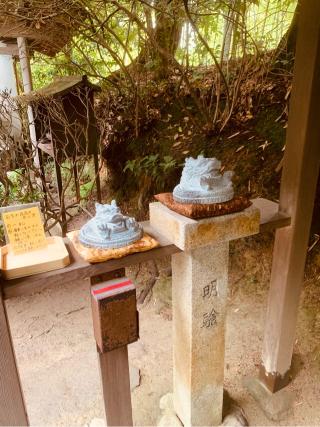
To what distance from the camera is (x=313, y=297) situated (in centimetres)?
325

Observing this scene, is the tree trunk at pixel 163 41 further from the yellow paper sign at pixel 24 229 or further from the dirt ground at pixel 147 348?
the yellow paper sign at pixel 24 229

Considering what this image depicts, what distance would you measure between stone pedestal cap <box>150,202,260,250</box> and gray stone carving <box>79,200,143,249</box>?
198 millimetres

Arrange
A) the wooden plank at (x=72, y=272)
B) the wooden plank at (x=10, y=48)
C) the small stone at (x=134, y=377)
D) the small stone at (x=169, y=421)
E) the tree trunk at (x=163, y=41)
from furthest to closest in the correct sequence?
1. the wooden plank at (x=10, y=48)
2. the tree trunk at (x=163, y=41)
3. the small stone at (x=134, y=377)
4. the small stone at (x=169, y=421)
5. the wooden plank at (x=72, y=272)

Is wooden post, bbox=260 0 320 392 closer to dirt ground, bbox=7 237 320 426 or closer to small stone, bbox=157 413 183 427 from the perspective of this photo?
dirt ground, bbox=7 237 320 426

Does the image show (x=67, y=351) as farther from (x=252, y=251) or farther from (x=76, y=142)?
(x=76, y=142)

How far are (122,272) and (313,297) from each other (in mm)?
2551

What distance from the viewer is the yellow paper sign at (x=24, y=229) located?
1.28 meters

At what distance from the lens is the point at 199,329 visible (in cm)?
192

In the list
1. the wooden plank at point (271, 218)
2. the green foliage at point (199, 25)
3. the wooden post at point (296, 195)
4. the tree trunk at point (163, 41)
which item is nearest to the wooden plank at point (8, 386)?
the wooden plank at point (271, 218)

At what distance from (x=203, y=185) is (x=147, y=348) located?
2.39 meters

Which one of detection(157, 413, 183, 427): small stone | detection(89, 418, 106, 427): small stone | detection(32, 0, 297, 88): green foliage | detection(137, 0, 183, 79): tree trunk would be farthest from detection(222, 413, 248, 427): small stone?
detection(137, 0, 183, 79): tree trunk

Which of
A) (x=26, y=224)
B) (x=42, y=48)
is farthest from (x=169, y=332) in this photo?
(x=42, y=48)

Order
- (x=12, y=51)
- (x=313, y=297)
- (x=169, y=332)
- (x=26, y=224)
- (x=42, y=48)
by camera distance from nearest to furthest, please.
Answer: (x=26, y=224) < (x=313, y=297) < (x=169, y=332) < (x=42, y=48) < (x=12, y=51)

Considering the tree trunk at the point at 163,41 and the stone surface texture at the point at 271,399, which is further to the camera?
the tree trunk at the point at 163,41
